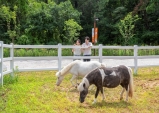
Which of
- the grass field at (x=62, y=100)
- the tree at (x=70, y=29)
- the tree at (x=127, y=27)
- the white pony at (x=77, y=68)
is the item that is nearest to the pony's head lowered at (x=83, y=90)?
the grass field at (x=62, y=100)

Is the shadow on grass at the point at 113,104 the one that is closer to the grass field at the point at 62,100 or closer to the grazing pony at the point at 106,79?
the grass field at the point at 62,100

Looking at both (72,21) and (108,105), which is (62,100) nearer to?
(108,105)

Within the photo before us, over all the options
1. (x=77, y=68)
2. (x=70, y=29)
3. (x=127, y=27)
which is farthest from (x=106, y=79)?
(x=127, y=27)

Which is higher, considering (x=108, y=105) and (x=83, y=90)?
(x=83, y=90)

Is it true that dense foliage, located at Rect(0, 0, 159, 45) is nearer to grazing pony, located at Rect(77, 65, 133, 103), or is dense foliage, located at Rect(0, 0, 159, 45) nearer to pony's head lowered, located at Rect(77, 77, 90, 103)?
grazing pony, located at Rect(77, 65, 133, 103)

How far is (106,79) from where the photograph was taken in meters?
6.71

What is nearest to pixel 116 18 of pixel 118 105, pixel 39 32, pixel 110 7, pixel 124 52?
pixel 110 7

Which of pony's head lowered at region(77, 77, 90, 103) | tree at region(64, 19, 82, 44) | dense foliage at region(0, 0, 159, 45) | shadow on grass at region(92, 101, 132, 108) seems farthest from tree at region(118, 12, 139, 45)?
pony's head lowered at region(77, 77, 90, 103)

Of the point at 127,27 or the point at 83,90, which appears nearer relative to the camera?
the point at 83,90

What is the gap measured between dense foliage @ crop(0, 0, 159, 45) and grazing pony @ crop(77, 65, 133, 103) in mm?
20145

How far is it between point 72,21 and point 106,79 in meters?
22.4

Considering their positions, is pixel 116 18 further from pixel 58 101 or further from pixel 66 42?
pixel 58 101

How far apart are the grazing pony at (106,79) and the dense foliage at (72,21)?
2015 cm

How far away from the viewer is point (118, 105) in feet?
21.6
